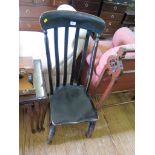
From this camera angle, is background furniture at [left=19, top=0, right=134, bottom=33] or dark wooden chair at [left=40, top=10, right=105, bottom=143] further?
background furniture at [left=19, top=0, right=134, bottom=33]

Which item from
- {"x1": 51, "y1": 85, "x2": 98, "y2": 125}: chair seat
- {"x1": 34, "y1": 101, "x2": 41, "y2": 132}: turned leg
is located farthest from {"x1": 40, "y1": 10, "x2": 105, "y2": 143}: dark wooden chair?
{"x1": 34, "y1": 101, "x2": 41, "y2": 132}: turned leg

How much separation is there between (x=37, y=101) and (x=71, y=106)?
10.8 inches

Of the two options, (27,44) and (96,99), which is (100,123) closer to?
(96,99)

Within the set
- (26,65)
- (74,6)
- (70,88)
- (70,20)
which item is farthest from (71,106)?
(74,6)

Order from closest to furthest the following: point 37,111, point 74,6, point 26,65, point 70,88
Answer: point 26,65, point 37,111, point 70,88, point 74,6

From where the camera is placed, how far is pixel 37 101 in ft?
4.44

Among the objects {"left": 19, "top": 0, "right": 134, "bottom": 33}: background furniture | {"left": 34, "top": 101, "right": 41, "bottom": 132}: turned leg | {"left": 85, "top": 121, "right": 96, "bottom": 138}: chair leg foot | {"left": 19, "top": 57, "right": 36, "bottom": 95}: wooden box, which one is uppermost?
{"left": 19, "top": 0, "right": 134, "bottom": 33}: background furniture

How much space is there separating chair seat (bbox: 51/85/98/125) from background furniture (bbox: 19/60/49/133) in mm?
104

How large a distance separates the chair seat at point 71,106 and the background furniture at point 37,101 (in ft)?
0.34

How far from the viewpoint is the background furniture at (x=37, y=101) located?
1323 mm

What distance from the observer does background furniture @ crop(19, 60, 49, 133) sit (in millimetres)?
1323

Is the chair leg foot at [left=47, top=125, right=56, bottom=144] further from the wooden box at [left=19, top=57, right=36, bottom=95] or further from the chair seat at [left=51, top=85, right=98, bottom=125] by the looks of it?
the wooden box at [left=19, top=57, right=36, bottom=95]

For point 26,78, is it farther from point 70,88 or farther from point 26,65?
point 70,88
